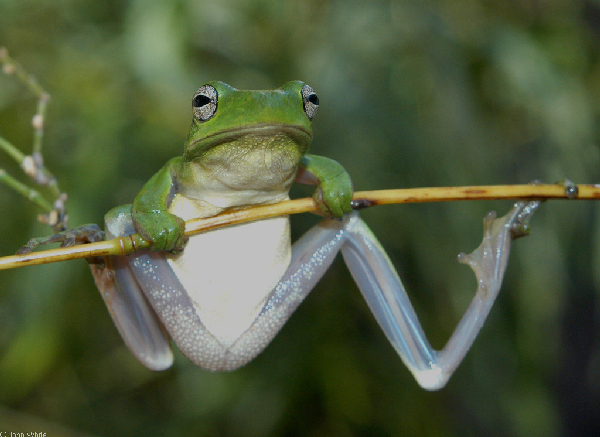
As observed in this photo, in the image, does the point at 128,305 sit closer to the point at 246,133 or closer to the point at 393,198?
the point at 246,133

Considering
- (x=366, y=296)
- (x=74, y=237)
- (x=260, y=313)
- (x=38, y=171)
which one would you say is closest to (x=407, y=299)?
(x=366, y=296)

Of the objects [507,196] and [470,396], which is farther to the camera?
[470,396]

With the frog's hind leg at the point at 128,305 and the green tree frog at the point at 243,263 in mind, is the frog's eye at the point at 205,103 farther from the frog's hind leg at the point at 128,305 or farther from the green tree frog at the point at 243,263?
the frog's hind leg at the point at 128,305

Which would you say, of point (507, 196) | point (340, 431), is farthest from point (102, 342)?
point (507, 196)

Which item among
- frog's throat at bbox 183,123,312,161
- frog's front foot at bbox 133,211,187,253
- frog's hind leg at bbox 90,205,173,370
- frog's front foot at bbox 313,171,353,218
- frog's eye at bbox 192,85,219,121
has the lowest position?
frog's hind leg at bbox 90,205,173,370

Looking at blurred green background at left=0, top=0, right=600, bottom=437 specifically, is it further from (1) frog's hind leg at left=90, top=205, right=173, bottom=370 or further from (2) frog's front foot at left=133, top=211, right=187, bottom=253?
(2) frog's front foot at left=133, top=211, right=187, bottom=253

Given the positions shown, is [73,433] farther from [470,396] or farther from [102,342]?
[470,396]

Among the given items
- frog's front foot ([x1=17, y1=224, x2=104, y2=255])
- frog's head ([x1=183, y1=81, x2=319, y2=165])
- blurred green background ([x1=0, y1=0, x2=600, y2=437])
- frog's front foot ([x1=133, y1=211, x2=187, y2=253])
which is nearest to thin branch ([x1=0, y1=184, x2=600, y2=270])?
frog's front foot ([x1=133, y1=211, x2=187, y2=253])

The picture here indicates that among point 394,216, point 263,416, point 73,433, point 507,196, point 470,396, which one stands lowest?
point 73,433
